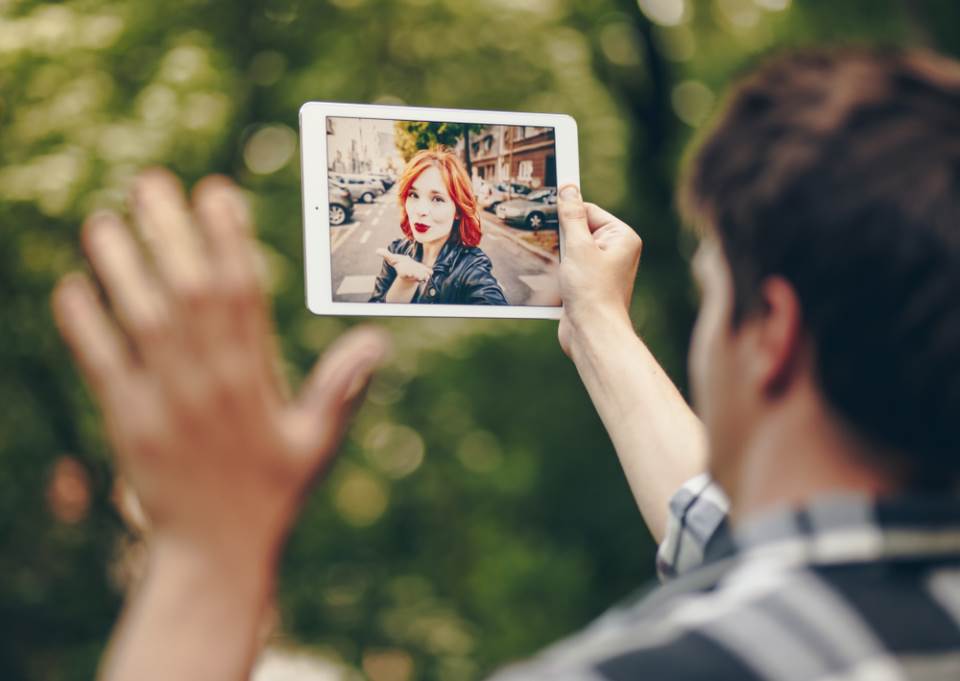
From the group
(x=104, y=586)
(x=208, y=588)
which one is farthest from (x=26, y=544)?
(x=208, y=588)

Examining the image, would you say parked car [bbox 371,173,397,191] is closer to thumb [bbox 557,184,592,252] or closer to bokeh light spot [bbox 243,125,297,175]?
thumb [bbox 557,184,592,252]

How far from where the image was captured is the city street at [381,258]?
2346 millimetres

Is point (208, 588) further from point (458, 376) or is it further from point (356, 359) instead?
point (458, 376)

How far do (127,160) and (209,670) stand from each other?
713 centimetres

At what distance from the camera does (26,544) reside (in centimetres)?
898

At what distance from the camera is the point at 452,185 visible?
2443mm

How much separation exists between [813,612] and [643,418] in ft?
3.48

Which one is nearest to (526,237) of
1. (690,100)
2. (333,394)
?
(333,394)

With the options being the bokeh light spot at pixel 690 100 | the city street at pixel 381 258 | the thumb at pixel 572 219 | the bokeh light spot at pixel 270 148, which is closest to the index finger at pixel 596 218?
the thumb at pixel 572 219

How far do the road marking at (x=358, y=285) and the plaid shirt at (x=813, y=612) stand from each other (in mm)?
1296

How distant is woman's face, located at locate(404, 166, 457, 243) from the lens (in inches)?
94.5

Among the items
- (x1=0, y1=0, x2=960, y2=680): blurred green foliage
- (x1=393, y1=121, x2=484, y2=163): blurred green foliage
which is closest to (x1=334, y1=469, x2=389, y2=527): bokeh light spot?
(x1=0, y1=0, x2=960, y2=680): blurred green foliage

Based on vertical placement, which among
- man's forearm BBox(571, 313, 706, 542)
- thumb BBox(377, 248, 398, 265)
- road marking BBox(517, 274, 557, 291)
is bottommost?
man's forearm BBox(571, 313, 706, 542)

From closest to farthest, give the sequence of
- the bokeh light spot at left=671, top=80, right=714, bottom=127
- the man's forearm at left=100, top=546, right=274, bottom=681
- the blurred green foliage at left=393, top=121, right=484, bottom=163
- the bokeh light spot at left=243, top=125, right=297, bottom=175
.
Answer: the man's forearm at left=100, top=546, right=274, bottom=681
the blurred green foliage at left=393, top=121, right=484, bottom=163
the bokeh light spot at left=243, top=125, right=297, bottom=175
the bokeh light spot at left=671, top=80, right=714, bottom=127
